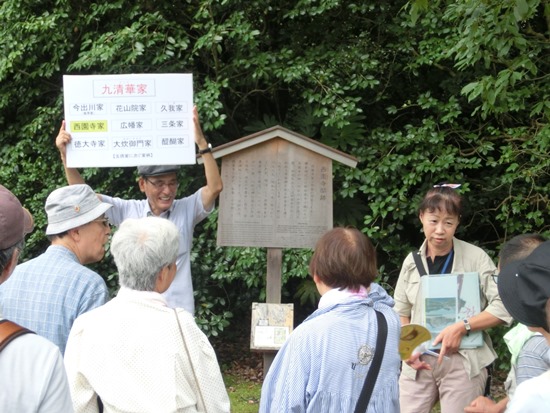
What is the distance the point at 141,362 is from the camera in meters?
2.55

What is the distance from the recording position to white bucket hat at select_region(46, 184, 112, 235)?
339cm

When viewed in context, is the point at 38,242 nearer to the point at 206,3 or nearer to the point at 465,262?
the point at 206,3

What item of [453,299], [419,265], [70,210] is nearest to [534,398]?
[70,210]

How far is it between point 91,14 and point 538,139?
4.76 m

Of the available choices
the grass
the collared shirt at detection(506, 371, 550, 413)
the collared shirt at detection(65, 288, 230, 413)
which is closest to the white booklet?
the collared shirt at detection(65, 288, 230, 413)

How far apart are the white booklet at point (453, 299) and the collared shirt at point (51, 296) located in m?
1.92

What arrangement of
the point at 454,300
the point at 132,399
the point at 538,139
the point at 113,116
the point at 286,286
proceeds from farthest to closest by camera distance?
the point at 286,286
the point at 538,139
the point at 113,116
the point at 454,300
the point at 132,399

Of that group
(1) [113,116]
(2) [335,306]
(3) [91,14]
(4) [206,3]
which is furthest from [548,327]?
(3) [91,14]

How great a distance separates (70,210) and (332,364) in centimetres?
144

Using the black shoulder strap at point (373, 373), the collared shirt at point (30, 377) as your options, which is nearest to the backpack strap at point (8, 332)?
the collared shirt at point (30, 377)

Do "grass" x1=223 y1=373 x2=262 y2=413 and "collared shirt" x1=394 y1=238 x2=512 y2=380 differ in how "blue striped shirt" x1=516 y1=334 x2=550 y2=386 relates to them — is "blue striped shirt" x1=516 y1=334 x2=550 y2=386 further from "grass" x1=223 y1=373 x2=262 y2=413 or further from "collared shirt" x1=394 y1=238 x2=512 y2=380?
"grass" x1=223 y1=373 x2=262 y2=413

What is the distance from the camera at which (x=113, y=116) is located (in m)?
4.59

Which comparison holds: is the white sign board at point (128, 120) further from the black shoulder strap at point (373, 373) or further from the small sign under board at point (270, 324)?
the black shoulder strap at point (373, 373)

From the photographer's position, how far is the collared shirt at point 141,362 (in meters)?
2.53
